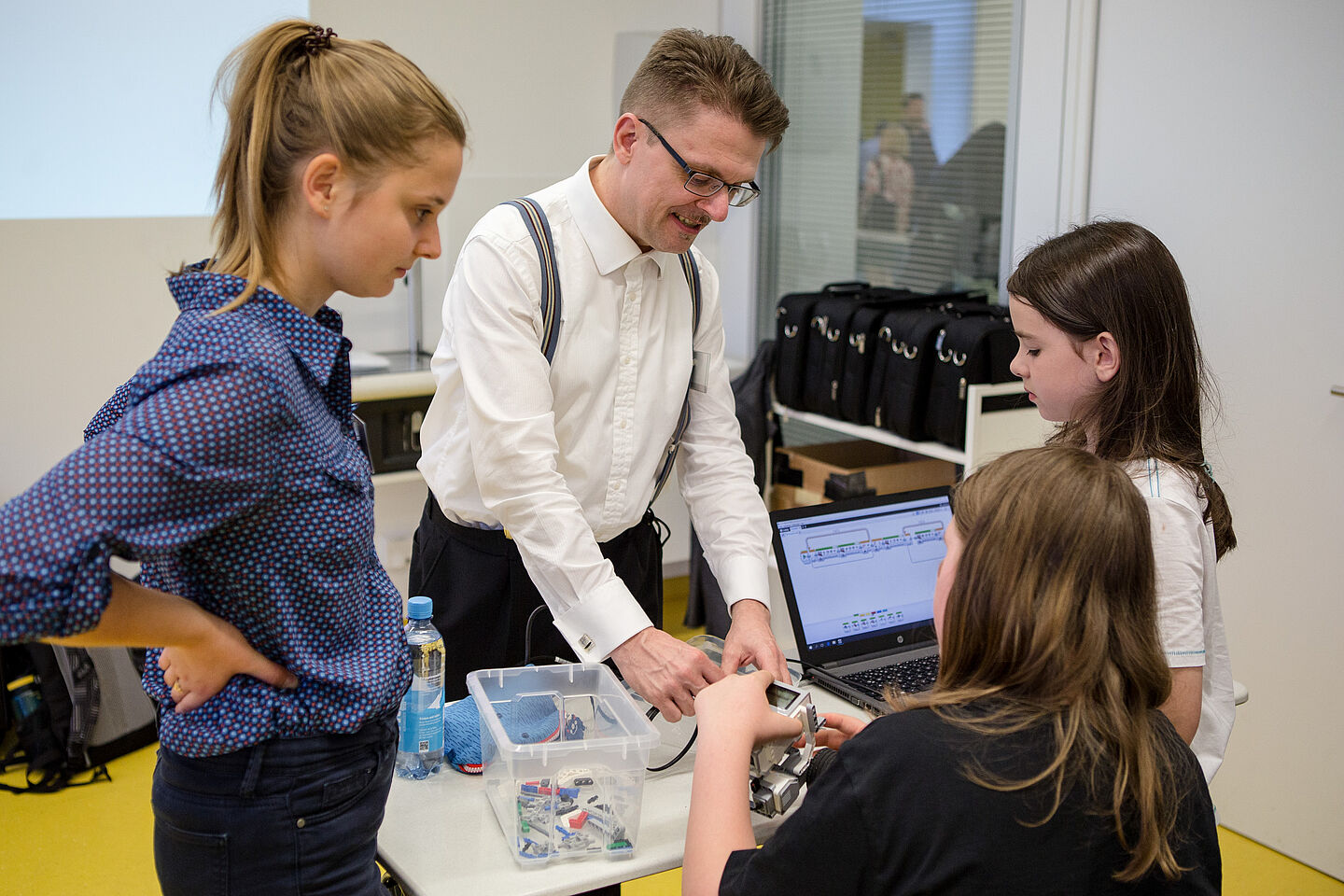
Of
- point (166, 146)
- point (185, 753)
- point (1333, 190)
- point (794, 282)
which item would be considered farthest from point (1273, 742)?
point (166, 146)

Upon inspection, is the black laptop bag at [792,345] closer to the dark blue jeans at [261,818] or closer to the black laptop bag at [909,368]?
the black laptop bag at [909,368]

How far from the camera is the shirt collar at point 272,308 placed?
3.17ft

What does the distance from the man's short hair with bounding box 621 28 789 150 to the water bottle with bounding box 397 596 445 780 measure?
30.6 inches

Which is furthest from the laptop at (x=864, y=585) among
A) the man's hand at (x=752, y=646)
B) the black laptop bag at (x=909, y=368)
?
the black laptop bag at (x=909, y=368)

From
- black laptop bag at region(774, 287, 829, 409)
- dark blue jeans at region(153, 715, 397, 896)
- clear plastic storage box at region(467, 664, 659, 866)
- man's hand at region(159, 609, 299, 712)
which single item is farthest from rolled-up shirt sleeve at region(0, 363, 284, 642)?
black laptop bag at region(774, 287, 829, 409)

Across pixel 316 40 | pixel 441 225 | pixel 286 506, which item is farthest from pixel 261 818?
pixel 441 225

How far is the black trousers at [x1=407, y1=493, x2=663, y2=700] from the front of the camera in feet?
6.02

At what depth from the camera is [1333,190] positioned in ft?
8.37

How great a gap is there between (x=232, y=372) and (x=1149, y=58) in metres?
2.66

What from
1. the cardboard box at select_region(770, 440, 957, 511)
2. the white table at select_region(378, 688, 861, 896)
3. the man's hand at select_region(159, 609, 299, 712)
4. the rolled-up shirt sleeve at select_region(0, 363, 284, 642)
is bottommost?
the cardboard box at select_region(770, 440, 957, 511)

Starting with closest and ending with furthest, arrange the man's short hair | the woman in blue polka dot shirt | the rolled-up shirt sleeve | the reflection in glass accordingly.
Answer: the rolled-up shirt sleeve < the woman in blue polka dot shirt < the man's short hair < the reflection in glass

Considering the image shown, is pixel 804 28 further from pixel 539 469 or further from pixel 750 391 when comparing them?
pixel 539 469

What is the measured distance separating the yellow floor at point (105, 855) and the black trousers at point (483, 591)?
0.99 metres

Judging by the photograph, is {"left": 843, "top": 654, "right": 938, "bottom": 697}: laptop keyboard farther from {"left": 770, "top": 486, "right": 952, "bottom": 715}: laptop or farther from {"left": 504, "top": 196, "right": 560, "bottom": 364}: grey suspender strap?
{"left": 504, "top": 196, "right": 560, "bottom": 364}: grey suspender strap
